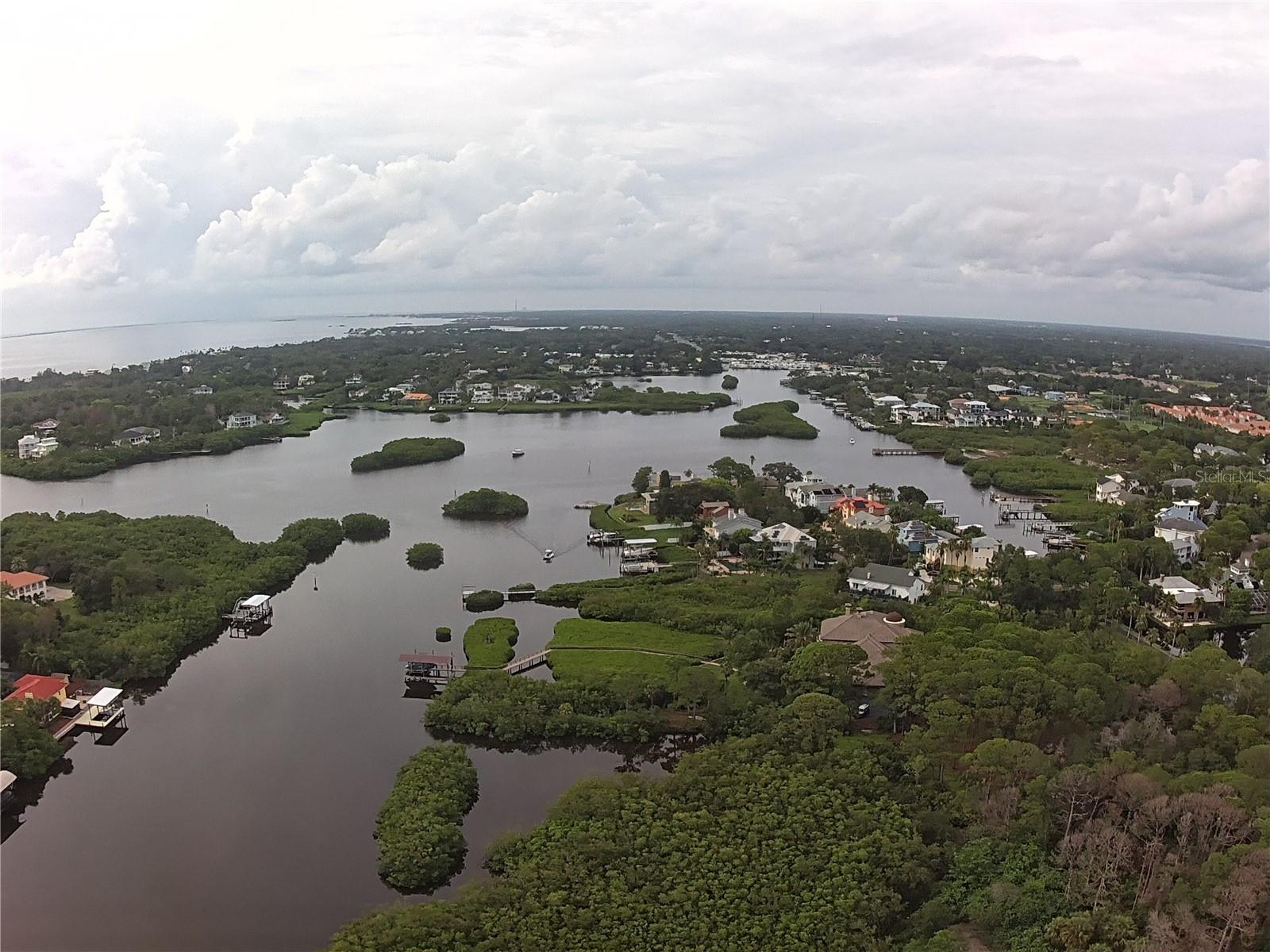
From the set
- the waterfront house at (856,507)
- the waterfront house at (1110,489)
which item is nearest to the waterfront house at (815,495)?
the waterfront house at (856,507)

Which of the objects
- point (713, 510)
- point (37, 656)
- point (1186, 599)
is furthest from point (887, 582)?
point (37, 656)

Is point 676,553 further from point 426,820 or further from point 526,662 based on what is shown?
point 426,820

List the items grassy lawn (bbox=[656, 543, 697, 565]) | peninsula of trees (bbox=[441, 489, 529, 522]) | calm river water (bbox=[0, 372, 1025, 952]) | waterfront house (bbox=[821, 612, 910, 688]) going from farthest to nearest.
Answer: peninsula of trees (bbox=[441, 489, 529, 522]) → grassy lawn (bbox=[656, 543, 697, 565]) → waterfront house (bbox=[821, 612, 910, 688]) → calm river water (bbox=[0, 372, 1025, 952])

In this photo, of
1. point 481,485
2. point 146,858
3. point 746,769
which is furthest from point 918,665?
point 481,485

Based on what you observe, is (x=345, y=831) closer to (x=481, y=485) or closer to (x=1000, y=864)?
(x=1000, y=864)

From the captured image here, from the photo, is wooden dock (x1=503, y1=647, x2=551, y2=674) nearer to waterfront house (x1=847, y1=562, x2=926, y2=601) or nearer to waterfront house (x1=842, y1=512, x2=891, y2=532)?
waterfront house (x1=847, y1=562, x2=926, y2=601)

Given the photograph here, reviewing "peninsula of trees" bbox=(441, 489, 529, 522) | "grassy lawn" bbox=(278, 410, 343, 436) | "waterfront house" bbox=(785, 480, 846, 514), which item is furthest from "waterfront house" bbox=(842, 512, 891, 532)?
"grassy lawn" bbox=(278, 410, 343, 436)
